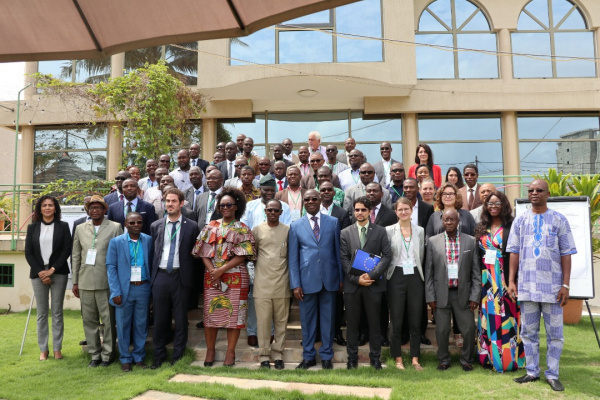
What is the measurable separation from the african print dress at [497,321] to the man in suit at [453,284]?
0.40 ft

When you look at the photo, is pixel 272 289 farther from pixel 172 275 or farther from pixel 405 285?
pixel 405 285

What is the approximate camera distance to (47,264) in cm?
653

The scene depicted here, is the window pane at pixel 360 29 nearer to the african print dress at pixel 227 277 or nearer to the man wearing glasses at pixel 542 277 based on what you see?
the african print dress at pixel 227 277

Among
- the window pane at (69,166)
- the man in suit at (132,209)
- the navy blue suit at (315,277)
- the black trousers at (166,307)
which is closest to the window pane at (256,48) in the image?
the window pane at (69,166)

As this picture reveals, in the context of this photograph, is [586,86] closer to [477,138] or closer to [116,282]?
[477,138]

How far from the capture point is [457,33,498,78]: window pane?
14.4 meters

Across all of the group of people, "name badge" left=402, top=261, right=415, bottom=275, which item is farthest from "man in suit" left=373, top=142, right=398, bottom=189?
"name badge" left=402, top=261, right=415, bottom=275

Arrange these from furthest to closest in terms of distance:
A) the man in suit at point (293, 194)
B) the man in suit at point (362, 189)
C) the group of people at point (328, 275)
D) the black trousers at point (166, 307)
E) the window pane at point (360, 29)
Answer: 1. the window pane at point (360, 29)
2. the man in suit at point (362, 189)
3. the man in suit at point (293, 194)
4. the black trousers at point (166, 307)
5. the group of people at point (328, 275)

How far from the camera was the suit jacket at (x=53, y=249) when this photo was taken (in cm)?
649

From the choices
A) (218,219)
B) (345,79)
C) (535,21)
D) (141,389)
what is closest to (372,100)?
(345,79)

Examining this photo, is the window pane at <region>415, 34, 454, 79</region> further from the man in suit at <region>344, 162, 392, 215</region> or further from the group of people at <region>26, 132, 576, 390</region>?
the group of people at <region>26, 132, 576, 390</region>

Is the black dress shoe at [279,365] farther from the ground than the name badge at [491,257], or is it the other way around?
the name badge at [491,257]

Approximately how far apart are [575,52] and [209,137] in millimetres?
11223

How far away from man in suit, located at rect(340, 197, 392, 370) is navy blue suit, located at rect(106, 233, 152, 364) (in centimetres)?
254
